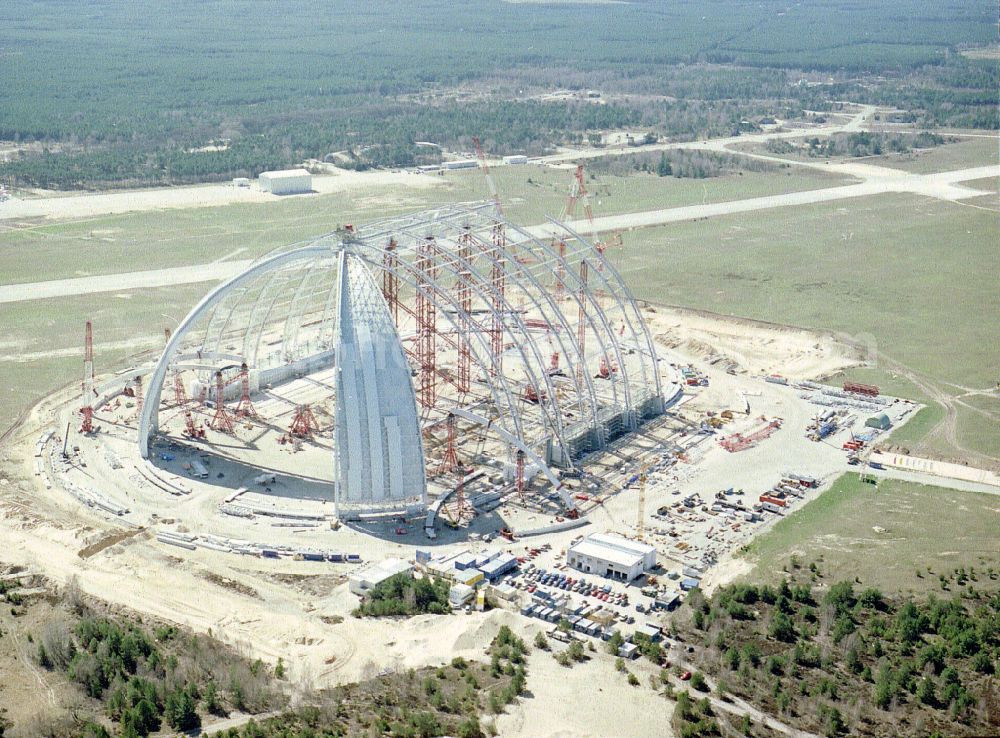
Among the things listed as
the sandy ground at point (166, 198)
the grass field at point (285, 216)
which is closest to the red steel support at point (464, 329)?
the grass field at point (285, 216)

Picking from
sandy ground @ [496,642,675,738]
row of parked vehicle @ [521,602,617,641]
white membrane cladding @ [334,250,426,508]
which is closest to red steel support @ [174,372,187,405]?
white membrane cladding @ [334,250,426,508]

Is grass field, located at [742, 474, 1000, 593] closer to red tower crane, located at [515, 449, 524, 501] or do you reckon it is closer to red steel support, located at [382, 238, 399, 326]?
red tower crane, located at [515, 449, 524, 501]

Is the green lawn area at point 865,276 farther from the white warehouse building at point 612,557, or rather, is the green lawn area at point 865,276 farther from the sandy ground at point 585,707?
the sandy ground at point 585,707

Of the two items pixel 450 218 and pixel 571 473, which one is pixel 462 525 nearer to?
Answer: pixel 571 473

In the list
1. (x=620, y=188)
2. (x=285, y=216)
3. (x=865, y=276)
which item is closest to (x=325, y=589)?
(x=865, y=276)

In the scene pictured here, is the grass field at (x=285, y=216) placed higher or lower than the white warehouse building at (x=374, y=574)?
higher
